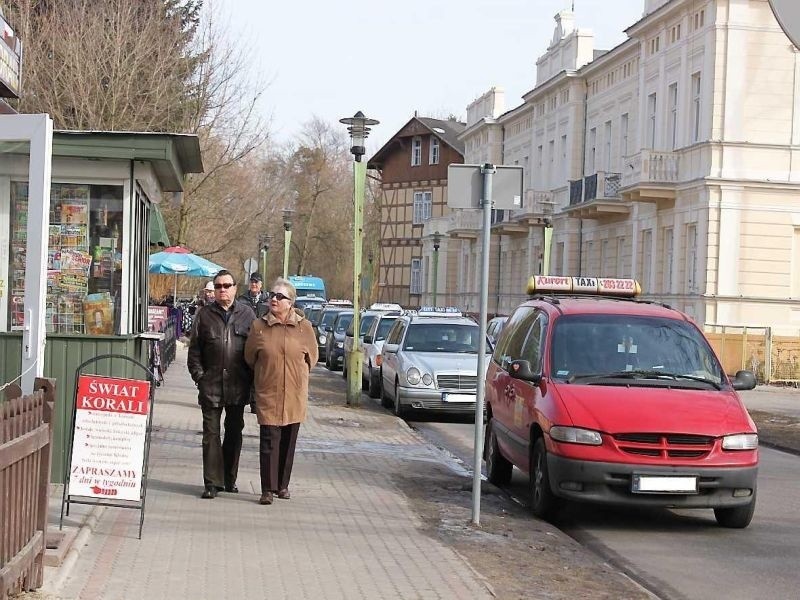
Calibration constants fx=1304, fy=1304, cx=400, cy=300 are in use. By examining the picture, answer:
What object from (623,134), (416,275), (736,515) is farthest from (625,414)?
(416,275)

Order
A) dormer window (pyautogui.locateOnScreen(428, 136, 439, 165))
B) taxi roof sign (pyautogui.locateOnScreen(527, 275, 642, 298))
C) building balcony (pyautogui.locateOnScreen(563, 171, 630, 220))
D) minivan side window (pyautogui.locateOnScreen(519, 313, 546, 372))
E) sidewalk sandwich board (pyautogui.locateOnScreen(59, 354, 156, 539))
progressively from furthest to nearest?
dormer window (pyautogui.locateOnScreen(428, 136, 439, 165))
building balcony (pyautogui.locateOnScreen(563, 171, 630, 220))
taxi roof sign (pyautogui.locateOnScreen(527, 275, 642, 298))
minivan side window (pyautogui.locateOnScreen(519, 313, 546, 372))
sidewalk sandwich board (pyautogui.locateOnScreen(59, 354, 156, 539))

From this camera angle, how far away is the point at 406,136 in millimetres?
80500

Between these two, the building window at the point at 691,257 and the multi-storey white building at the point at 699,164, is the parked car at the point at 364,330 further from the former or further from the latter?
the building window at the point at 691,257

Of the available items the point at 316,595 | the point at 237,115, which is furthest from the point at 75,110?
the point at 316,595

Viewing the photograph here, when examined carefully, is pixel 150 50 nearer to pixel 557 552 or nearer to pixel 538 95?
pixel 557 552

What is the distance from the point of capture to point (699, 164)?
37906 mm

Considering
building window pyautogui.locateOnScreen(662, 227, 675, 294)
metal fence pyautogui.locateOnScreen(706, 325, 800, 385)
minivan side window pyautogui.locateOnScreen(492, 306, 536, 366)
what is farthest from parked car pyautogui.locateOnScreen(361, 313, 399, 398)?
building window pyautogui.locateOnScreen(662, 227, 675, 294)

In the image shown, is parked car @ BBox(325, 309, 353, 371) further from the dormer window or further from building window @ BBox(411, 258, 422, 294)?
the dormer window

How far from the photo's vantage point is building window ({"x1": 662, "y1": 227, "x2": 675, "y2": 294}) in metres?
40.9

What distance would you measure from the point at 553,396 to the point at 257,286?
8.85m

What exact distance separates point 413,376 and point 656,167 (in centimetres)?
2138

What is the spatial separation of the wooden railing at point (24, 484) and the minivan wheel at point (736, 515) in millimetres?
6063

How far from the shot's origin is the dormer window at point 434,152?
78438mm

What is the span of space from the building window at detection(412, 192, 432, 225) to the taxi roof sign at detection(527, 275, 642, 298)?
206ft
